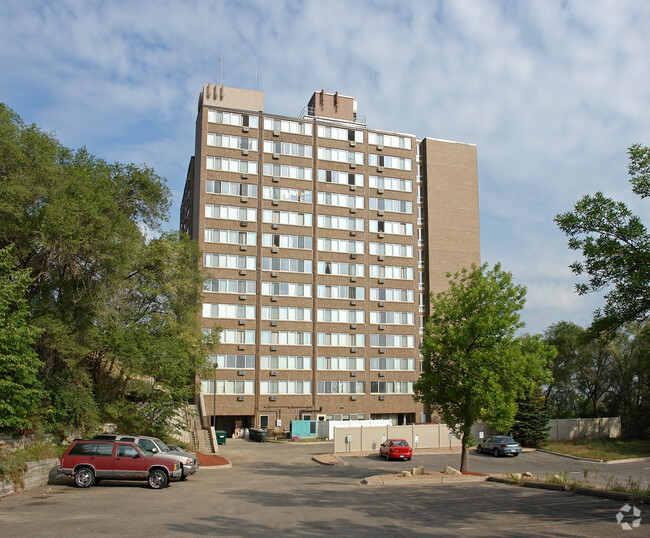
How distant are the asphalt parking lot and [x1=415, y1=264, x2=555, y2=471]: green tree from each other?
411 cm

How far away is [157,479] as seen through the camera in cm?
2281

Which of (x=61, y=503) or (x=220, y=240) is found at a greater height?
(x=220, y=240)

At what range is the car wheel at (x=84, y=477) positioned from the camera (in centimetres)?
2248

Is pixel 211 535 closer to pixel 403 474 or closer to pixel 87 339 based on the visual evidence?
pixel 403 474

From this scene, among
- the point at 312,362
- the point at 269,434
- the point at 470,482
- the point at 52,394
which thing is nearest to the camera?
the point at 470,482

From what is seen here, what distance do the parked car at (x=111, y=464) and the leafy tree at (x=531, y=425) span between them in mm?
35066

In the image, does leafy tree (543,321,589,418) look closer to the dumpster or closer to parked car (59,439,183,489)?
the dumpster

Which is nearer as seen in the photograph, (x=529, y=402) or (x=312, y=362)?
(x=529, y=402)

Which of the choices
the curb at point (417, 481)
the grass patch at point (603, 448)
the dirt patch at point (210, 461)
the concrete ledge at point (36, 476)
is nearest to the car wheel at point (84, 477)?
the concrete ledge at point (36, 476)

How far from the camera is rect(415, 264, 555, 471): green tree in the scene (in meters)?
26.7

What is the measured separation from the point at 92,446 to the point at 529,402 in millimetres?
38687

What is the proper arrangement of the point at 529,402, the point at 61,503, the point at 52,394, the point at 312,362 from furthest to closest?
the point at 312,362, the point at 529,402, the point at 52,394, the point at 61,503

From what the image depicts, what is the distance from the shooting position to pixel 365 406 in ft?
212

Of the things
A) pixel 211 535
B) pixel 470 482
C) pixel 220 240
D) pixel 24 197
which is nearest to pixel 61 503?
pixel 211 535
